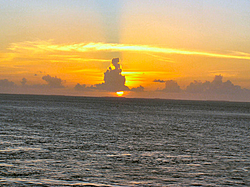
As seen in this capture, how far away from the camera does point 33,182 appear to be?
21.2 m

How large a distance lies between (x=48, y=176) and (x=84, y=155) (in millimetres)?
8218

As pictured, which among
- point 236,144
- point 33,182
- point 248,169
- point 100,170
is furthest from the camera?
point 236,144

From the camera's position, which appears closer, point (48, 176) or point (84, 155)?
point (48, 176)

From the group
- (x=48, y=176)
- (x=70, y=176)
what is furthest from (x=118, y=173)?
(x=48, y=176)

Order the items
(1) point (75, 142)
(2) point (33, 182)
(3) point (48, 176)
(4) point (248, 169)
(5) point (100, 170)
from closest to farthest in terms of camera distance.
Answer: (2) point (33, 182) → (3) point (48, 176) → (5) point (100, 170) → (4) point (248, 169) → (1) point (75, 142)

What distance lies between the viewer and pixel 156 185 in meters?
21.2

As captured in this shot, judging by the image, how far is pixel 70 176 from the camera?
22953 mm

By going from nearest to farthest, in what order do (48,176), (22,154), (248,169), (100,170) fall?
1. (48,176)
2. (100,170)
3. (248,169)
4. (22,154)

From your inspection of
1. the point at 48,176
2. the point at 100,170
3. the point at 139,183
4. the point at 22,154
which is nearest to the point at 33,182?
the point at 48,176

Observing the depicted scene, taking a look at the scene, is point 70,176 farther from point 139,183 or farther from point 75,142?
point 75,142

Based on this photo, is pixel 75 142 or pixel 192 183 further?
pixel 75 142

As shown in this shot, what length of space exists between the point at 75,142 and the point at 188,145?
1517cm

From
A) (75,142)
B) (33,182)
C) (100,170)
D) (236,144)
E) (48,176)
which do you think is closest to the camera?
(33,182)

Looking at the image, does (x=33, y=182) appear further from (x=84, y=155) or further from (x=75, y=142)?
(x=75, y=142)
